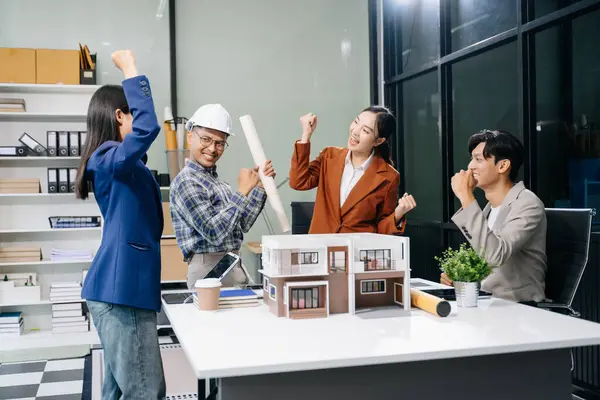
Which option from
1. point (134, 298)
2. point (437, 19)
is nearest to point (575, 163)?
point (437, 19)

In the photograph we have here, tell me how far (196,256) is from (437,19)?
11.3 feet

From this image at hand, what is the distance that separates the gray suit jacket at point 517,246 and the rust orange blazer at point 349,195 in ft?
1.37

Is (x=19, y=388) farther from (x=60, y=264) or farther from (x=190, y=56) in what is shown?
(x=190, y=56)

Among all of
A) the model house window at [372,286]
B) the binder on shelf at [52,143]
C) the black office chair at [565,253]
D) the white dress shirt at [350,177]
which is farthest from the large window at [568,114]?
the binder on shelf at [52,143]

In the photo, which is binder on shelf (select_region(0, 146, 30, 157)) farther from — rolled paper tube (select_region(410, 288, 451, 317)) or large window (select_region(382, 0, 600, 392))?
rolled paper tube (select_region(410, 288, 451, 317))

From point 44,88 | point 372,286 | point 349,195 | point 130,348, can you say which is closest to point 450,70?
point 349,195

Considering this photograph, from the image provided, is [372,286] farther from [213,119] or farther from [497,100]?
[497,100]

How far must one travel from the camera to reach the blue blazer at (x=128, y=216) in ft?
6.06

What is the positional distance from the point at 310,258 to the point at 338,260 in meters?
0.10

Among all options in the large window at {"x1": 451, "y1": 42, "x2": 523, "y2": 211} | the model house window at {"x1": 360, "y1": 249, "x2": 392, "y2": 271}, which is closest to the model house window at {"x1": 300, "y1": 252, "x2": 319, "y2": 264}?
the model house window at {"x1": 360, "y1": 249, "x2": 392, "y2": 271}

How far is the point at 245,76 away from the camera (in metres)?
5.67

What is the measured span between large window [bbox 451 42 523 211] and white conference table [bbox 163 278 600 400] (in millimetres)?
2551

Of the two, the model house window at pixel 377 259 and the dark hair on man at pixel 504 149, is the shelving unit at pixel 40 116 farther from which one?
the model house window at pixel 377 259

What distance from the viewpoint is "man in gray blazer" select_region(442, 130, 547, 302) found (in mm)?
2303
